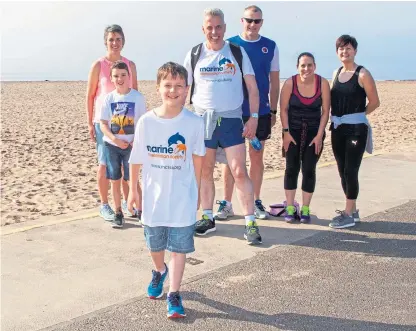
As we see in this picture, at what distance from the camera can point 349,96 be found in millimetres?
6105

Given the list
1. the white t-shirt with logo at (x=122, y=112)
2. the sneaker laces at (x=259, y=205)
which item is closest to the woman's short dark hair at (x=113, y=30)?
the white t-shirt with logo at (x=122, y=112)

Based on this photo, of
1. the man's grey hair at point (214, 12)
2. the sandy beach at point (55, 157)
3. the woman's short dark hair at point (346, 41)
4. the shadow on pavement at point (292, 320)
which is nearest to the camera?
the shadow on pavement at point (292, 320)

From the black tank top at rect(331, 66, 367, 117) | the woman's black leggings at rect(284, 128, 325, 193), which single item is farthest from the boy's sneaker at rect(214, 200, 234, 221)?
the black tank top at rect(331, 66, 367, 117)

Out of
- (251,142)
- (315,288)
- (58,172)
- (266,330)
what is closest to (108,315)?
(266,330)

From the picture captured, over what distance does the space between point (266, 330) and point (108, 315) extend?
109cm

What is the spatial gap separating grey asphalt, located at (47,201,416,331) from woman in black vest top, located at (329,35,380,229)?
641 mm

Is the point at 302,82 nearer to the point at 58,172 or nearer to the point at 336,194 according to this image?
the point at 336,194

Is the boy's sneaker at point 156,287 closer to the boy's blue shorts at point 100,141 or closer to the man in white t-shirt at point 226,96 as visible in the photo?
the man in white t-shirt at point 226,96

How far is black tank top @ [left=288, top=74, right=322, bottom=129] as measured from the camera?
6.19 metres

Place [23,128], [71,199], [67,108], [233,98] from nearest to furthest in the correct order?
1. [233,98]
2. [71,199]
3. [23,128]
4. [67,108]

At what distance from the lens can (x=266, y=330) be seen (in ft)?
13.1

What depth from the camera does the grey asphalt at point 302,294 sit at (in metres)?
4.07

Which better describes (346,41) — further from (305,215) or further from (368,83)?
(305,215)

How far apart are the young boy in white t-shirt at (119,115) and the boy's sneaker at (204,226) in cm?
81
